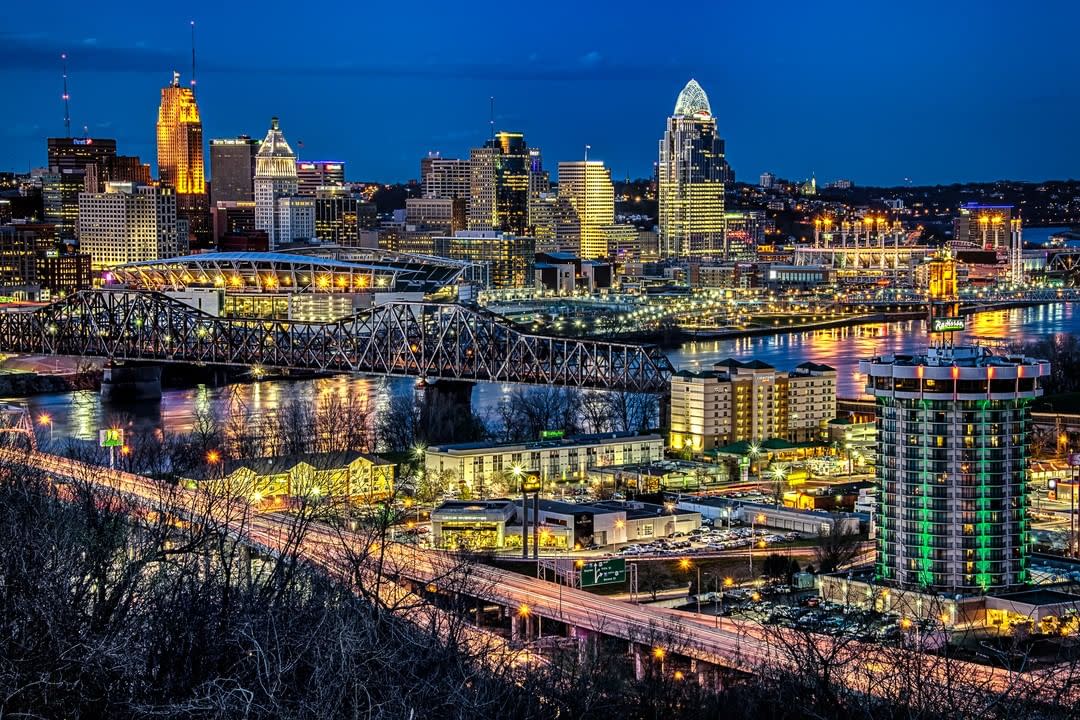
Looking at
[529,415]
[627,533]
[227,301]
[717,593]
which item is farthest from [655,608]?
[227,301]

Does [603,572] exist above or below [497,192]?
below

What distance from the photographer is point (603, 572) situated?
53.1 feet

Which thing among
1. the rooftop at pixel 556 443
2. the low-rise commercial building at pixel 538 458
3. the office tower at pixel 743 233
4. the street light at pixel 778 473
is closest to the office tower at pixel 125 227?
the office tower at pixel 743 233

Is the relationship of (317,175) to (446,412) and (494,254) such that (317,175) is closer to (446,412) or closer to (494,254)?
(494,254)

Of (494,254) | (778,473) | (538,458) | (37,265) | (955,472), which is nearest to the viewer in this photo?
(955,472)

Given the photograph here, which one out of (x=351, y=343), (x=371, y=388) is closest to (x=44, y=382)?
(x=351, y=343)

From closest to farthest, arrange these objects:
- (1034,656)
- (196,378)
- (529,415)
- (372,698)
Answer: (372,698) → (1034,656) → (529,415) → (196,378)

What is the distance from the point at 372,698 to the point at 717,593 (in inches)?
298

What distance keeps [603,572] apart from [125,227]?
161 ft

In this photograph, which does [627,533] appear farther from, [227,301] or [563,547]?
[227,301]

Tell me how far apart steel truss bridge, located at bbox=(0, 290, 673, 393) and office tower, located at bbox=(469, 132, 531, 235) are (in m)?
38.6

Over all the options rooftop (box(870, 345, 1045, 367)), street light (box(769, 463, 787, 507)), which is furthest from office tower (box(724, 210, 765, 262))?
rooftop (box(870, 345, 1045, 367))

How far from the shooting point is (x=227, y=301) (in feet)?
160

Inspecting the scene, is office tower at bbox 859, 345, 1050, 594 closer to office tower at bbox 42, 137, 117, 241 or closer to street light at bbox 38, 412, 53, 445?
street light at bbox 38, 412, 53, 445
